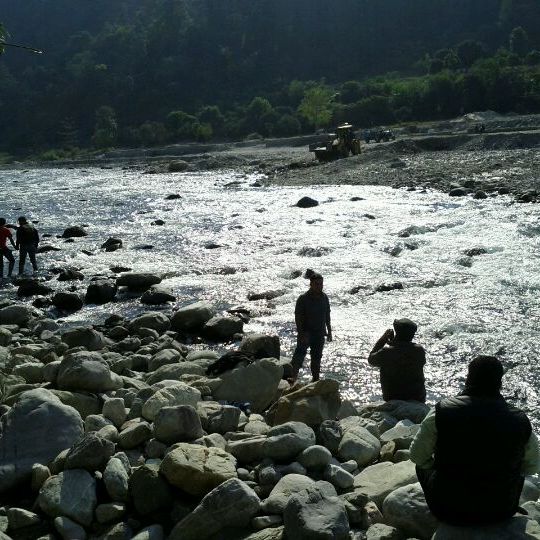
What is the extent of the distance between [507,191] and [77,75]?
167 metres

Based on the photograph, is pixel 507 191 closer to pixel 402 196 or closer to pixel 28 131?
pixel 402 196

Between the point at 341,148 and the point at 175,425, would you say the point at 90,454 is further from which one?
the point at 341,148

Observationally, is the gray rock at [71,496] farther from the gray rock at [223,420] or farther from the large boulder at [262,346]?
the large boulder at [262,346]

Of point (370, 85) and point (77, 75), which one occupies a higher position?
point (77, 75)

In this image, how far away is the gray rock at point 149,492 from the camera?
627 cm

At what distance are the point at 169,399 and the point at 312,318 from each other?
3325 millimetres

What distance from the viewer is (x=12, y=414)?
23.3 feet

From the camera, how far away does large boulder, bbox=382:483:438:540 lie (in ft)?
17.9

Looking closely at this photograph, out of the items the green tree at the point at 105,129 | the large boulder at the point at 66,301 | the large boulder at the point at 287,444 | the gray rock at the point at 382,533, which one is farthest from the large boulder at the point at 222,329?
the green tree at the point at 105,129

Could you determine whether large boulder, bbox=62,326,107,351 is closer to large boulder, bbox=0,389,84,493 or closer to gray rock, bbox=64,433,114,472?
large boulder, bbox=0,389,84,493

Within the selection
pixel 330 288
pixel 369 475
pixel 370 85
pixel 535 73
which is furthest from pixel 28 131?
pixel 369 475

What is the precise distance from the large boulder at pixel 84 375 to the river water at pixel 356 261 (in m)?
4.23

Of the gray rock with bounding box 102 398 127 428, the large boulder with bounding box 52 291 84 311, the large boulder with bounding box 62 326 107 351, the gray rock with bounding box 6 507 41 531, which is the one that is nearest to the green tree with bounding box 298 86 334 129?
the large boulder with bounding box 52 291 84 311

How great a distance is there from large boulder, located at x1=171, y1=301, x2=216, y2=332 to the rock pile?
18.6 ft
